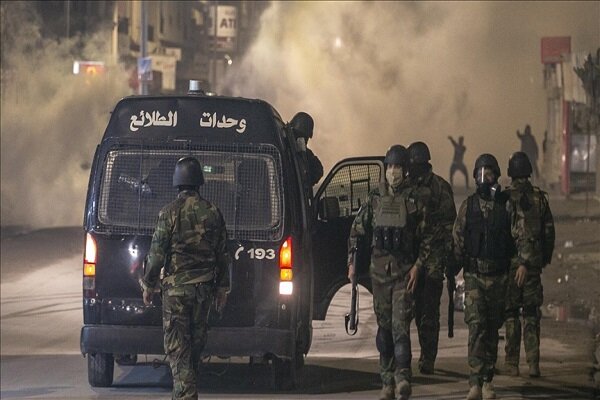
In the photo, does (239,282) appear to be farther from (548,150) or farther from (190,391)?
(548,150)

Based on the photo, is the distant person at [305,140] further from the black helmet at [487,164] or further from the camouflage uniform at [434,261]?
the black helmet at [487,164]

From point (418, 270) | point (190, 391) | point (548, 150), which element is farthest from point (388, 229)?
point (548, 150)

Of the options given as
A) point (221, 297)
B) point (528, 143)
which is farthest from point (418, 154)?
point (528, 143)

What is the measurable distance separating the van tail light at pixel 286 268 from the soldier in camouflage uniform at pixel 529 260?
1.81 meters

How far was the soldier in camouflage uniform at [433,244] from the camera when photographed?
32.0 ft

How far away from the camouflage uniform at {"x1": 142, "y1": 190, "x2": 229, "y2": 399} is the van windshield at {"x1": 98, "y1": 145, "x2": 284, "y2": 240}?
101 centimetres

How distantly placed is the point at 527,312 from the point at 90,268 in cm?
341

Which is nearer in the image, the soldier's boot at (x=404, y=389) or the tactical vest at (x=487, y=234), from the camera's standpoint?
the soldier's boot at (x=404, y=389)

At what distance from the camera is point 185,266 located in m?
7.92

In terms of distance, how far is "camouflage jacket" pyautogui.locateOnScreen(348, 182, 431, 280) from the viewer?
8.56 m

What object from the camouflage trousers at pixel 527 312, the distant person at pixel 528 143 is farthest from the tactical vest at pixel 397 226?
the distant person at pixel 528 143

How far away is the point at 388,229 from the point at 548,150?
30552mm

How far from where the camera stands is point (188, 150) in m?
9.04

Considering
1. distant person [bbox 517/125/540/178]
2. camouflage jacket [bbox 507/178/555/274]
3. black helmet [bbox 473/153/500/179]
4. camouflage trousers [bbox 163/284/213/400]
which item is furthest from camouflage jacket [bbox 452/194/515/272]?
distant person [bbox 517/125/540/178]
